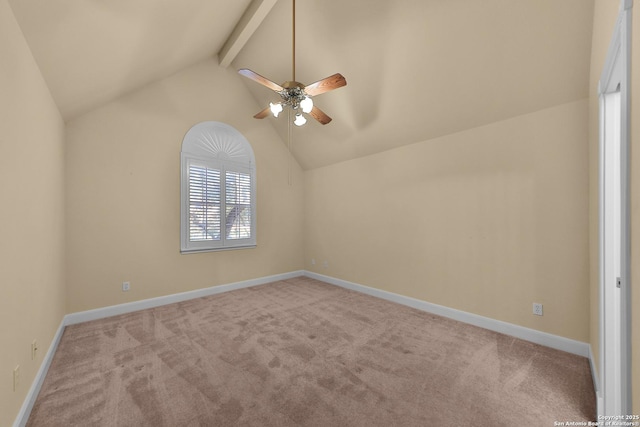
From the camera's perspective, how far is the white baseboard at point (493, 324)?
8.09 ft

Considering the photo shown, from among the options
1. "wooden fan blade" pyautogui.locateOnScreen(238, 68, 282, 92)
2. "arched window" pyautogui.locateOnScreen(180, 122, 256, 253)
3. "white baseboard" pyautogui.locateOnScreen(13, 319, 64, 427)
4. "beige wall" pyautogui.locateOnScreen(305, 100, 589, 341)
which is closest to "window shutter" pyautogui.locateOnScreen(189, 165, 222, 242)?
"arched window" pyautogui.locateOnScreen(180, 122, 256, 253)

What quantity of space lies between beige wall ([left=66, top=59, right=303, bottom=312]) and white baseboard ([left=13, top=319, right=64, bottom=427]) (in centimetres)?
92

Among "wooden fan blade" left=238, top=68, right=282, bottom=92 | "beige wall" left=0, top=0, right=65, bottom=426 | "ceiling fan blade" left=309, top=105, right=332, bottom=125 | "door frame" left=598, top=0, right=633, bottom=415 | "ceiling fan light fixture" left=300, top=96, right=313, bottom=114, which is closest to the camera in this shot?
"door frame" left=598, top=0, right=633, bottom=415

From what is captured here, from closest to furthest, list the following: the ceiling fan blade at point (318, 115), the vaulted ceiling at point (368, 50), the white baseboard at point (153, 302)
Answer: the vaulted ceiling at point (368, 50) < the ceiling fan blade at point (318, 115) < the white baseboard at point (153, 302)

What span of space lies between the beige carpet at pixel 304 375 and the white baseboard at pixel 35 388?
0.15 feet

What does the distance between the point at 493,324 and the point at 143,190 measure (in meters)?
4.82

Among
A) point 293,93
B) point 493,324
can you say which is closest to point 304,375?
point 493,324

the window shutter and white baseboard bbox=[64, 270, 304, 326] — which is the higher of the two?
the window shutter

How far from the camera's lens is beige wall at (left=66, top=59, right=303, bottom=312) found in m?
3.22

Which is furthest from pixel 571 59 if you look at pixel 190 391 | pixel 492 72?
pixel 190 391

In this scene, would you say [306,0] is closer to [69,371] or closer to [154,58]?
[154,58]

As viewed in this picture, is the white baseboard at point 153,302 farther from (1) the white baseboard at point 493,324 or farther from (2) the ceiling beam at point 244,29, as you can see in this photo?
(2) the ceiling beam at point 244,29

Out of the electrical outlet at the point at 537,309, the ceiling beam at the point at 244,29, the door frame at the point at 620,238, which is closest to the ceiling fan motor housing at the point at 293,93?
the ceiling beam at the point at 244,29

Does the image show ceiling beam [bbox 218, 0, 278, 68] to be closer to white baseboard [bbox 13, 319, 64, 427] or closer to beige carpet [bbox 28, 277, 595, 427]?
beige carpet [bbox 28, 277, 595, 427]
